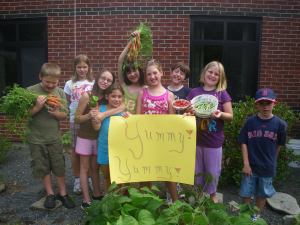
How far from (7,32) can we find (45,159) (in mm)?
4685

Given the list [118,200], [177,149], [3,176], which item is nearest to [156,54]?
[177,149]

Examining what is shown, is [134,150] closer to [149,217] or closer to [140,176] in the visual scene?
[140,176]

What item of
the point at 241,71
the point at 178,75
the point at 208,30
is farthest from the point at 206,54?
the point at 178,75

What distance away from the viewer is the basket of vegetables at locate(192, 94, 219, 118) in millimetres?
2475

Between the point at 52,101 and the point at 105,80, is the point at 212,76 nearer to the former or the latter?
the point at 105,80

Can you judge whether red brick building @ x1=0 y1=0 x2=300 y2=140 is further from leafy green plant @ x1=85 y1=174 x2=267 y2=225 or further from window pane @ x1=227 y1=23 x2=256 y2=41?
leafy green plant @ x1=85 y1=174 x2=267 y2=225

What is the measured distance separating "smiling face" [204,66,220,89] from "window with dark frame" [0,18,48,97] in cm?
467

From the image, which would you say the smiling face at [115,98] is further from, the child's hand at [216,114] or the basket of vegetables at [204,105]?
the child's hand at [216,114]

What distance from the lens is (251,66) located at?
5.77 m

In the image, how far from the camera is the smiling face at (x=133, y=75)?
2.92 meters

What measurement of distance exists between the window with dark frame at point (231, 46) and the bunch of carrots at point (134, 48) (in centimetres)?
309

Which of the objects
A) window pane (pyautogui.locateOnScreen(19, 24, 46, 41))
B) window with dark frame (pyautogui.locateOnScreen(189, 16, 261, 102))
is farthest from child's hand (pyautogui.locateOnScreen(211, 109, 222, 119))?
window pane (pyautogui.locateOnScreen(19, 24, 46, 41))

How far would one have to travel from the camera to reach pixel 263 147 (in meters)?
2.60

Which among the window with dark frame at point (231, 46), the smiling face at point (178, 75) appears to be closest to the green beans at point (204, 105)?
the smiling face at point (178, 75)
